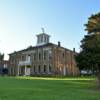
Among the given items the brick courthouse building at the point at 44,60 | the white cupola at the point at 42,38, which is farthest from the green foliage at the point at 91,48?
the white cupola at the point at 42,38

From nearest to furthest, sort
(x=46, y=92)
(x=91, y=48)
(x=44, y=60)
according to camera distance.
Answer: (x=46, y=92) → (x=91, y=48) → (x=44, y=60)

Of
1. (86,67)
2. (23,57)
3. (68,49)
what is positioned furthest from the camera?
(23,57)

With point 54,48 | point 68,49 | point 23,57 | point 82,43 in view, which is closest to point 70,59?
point 68,49

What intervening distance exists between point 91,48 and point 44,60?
39.7 meters

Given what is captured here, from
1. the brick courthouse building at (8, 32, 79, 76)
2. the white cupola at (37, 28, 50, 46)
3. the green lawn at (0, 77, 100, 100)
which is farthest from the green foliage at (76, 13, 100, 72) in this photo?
the white cupola at (37, 28, 50, 46)

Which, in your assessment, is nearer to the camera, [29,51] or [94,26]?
[94,26]

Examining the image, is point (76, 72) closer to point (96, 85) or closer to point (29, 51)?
point (29, 51)

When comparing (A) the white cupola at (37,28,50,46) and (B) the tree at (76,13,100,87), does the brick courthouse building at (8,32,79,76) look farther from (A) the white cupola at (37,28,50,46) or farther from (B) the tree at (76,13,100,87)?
(B) the tree at (76,13,100,87)

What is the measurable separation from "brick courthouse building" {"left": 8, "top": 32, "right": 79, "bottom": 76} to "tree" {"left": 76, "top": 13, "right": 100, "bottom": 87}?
33701 mm

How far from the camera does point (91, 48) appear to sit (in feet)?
70.9

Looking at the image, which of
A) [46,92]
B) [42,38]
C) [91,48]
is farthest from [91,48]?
[42,38]

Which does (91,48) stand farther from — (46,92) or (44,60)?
(44,60)

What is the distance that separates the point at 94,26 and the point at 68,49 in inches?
1626

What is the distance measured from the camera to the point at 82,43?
74.7 feet
